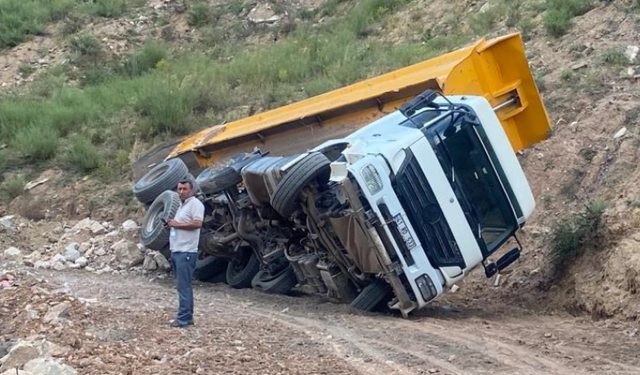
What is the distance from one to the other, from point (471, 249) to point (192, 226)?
2652mm

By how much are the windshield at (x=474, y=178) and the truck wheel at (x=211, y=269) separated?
175 inches

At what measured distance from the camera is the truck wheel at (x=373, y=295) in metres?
10.4

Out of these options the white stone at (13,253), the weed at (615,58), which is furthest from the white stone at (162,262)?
the weed at (615,58)

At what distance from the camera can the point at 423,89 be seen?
456 inches

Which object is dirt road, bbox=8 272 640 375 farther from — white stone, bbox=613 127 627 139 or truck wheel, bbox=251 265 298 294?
white stone, bbox=613 127 627 139

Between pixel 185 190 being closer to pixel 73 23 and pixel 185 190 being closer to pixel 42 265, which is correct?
pixel 42 265

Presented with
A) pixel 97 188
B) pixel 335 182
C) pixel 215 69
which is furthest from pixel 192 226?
pixel 215 69

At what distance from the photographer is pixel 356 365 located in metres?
7.91

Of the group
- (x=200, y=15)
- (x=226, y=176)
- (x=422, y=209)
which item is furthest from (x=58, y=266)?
(x=200, y=15)

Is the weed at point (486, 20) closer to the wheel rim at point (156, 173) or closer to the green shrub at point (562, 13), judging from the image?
the green shrub at point (562, 13)

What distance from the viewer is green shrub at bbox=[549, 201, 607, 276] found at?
1048cm

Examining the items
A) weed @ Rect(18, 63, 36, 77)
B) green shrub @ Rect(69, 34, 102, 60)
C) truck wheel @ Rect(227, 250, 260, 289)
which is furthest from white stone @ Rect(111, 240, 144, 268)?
weed @ Rect(18, 63, 36, 77)

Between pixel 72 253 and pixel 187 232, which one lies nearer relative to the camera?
pixel 187 232

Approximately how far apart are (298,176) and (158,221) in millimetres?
3035
